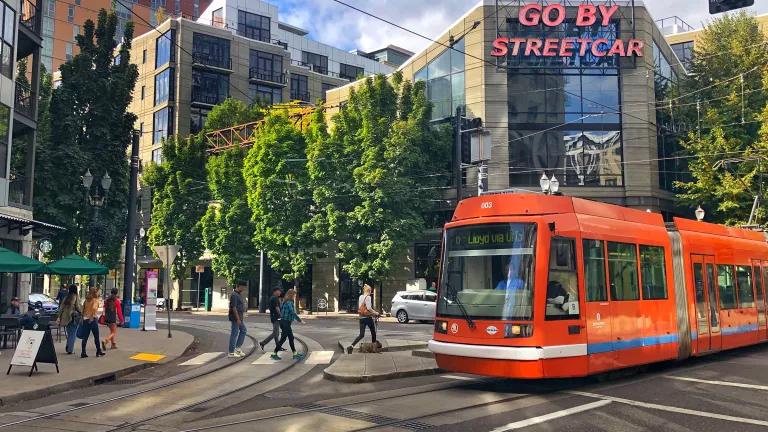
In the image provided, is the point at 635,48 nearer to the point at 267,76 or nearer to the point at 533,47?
the point at 533,47

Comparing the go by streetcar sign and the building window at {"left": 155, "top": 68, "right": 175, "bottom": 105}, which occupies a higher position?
the building window at {"left": 155, "top": 68, "right": 175, "bottom": 105}

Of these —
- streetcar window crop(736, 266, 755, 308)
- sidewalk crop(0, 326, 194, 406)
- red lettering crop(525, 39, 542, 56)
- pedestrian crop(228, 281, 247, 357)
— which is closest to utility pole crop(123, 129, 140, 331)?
sidewalk crop(0, 326, 194, 406)

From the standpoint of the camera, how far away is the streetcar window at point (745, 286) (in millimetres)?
15539

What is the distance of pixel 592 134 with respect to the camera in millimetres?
36500

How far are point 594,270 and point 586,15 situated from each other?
29405 millimetres

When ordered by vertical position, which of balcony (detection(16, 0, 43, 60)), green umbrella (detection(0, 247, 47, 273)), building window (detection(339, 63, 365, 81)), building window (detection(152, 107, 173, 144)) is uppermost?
building window (detection(339, 63, 365, 81))

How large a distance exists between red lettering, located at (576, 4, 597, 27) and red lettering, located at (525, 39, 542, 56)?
2.48 m

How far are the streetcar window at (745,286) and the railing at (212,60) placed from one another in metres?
50.8

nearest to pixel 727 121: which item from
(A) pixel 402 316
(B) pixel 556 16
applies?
(B) pixel 556 16

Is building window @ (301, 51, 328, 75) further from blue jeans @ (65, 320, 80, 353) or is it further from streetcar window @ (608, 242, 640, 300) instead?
streetcar window @ (608, 242, 640, 300)

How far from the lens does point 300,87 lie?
67562mm

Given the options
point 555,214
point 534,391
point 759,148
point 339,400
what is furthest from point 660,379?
point 759,148

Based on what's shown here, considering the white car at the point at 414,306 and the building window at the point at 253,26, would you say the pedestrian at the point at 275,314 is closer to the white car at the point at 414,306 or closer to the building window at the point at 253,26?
the white car at the point at 414,306

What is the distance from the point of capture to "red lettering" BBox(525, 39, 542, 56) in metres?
36.5
